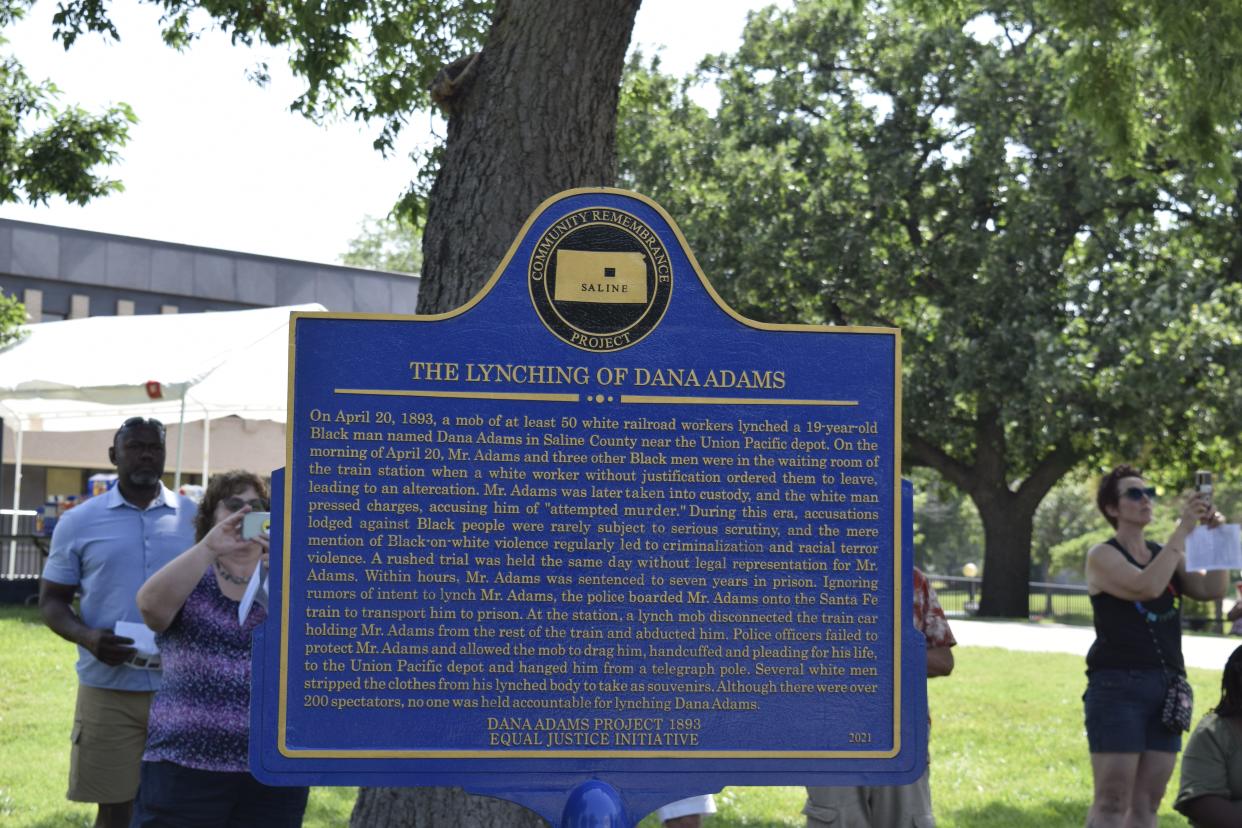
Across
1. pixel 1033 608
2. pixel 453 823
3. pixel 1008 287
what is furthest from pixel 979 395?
pixel 453 823

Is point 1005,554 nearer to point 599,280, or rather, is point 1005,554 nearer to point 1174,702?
point 1174,702

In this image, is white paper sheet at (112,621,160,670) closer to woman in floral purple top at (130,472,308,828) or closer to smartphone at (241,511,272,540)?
woman in floral purple top at (130,472,308,828)

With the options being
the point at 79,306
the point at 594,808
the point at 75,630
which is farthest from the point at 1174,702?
the point at 79,306

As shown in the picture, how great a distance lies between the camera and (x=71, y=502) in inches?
729

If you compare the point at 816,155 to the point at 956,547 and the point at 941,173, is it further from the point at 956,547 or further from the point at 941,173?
the point at 956,547

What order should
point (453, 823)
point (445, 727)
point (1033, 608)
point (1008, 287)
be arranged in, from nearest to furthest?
point (445, 727) → point (453, 823) → point (1008, 287) → point (1033, 608)

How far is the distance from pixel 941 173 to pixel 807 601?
80.3 ft

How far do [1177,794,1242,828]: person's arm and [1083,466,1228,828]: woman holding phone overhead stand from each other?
41 centimetres

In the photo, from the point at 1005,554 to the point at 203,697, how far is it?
26153 millimetres

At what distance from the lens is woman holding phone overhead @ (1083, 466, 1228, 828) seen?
6.27 meters

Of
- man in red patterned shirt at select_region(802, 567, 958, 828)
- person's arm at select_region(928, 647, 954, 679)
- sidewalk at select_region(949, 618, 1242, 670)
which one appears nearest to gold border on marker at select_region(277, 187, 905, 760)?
man in red patterned shirt at select_region(802, 567, 958, 828)

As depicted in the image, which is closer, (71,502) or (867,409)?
(867,409)

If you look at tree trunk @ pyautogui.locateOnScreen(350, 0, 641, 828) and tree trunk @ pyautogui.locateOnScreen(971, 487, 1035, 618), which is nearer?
tree trunk @ pyautogui.locateOnScreen(350, 0, 641, 828)

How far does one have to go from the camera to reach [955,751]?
10516 mm
